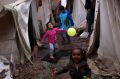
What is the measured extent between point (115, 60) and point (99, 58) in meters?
0.88

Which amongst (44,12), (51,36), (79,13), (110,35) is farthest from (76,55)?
(79,13)

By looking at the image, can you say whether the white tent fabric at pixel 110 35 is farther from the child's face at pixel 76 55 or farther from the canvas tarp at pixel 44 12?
the canvas tarp at pixel 44 12

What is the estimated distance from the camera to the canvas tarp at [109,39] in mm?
7646

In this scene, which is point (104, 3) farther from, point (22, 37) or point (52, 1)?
point (52, 1)

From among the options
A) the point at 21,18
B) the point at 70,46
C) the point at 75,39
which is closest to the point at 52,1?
the point at 75,39

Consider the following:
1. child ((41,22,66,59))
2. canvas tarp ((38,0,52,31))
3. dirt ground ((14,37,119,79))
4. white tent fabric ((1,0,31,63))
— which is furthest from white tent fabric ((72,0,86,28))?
white tent fabric ((1,0,31,63))

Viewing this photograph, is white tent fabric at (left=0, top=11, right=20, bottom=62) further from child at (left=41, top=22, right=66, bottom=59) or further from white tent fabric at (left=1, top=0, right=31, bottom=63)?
child at (left=41, top=22, right=66, bottom=59)

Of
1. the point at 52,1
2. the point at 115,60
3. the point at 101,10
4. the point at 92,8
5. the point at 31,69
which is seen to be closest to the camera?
the point at 115,60

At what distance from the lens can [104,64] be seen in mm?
8617

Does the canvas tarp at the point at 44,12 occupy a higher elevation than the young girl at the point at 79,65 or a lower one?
lower

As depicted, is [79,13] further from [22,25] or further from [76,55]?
[76,55]

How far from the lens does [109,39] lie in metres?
8.46

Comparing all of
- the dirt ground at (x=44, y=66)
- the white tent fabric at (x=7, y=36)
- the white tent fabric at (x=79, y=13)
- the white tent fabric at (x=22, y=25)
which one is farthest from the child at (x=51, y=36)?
the white tent fabric at (x=79, y=13)

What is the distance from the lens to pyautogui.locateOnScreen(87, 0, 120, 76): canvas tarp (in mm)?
7646
